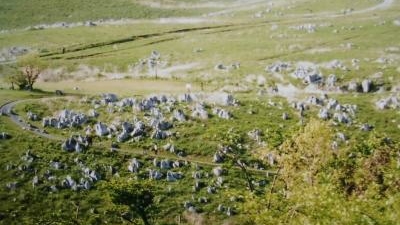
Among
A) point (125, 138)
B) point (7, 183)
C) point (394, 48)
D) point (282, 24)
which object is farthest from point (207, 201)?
point (282, 24)

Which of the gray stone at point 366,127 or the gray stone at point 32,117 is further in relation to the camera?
the gray stone at point 32,117

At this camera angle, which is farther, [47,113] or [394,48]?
[394,48]

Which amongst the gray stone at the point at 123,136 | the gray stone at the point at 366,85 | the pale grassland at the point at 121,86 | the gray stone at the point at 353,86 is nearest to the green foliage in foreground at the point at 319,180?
the gray stone at the point at 123,136

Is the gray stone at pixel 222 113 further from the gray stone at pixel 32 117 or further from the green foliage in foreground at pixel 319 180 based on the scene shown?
the gray stone at pixel 32 117

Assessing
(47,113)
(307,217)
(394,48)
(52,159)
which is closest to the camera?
(307,217)

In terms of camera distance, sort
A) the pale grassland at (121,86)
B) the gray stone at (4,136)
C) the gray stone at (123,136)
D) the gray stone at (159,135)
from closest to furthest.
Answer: the gray stone at (4,136)
the gray stone at (123,136)
the gray stone at (159,135)
the pale grassland at (121,86)

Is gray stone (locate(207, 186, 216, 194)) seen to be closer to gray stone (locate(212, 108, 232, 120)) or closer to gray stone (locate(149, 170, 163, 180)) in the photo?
gray stone (locate(149, 170, 163, 180))

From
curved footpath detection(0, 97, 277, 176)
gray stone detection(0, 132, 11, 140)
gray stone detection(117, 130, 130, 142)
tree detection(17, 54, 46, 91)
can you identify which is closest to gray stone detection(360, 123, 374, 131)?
curved footpath detection(0, 97, 277, 176)

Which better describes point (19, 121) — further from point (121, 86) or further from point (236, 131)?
point (236, 131)

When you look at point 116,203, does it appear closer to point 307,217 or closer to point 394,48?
point 307,217
